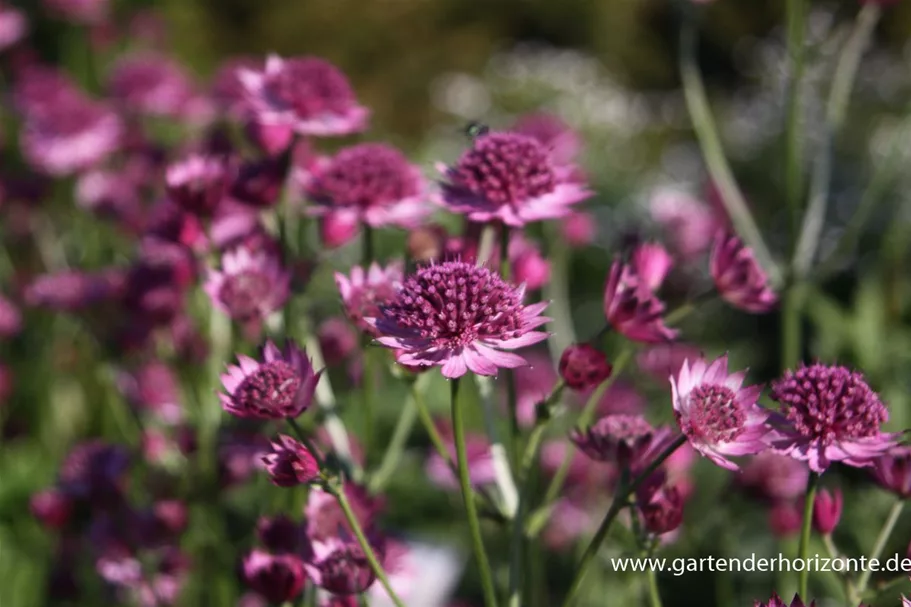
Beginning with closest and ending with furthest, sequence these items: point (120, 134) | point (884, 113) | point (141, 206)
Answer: point (141, 206)
point (120, 134)
point (884, 113)

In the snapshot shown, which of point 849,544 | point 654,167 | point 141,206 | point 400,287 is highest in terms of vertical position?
point 400,287

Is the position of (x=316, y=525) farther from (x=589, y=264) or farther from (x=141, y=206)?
(x=589, y=264)

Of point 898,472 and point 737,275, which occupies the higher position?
point 737,275

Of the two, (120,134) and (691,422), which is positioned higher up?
(691,422)

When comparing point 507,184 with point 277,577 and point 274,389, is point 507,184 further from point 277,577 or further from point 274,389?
point 277,577

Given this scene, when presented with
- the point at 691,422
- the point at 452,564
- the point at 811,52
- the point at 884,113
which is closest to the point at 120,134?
the point at 452,564

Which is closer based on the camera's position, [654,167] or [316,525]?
[316,525]

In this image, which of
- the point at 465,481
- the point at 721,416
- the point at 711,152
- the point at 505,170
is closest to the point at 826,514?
the point at 721,416

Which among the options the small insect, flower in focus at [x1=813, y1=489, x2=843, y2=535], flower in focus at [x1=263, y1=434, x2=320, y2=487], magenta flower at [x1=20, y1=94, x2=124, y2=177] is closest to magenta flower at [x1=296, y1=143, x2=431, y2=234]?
the small insect

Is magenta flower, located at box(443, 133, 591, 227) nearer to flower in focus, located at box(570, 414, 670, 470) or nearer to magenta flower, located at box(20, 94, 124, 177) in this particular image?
flower in focus, located at box(570, 414, 670, 470)
